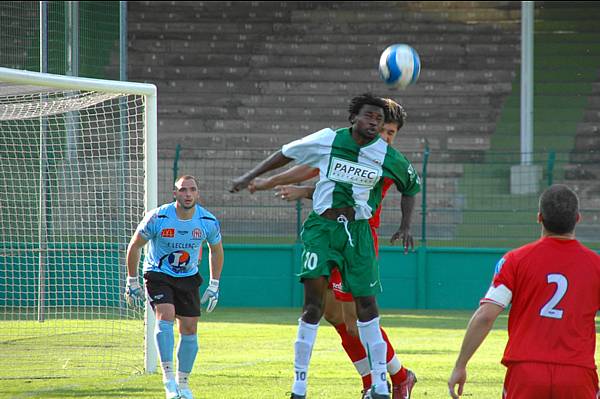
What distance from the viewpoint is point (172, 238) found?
347 inches

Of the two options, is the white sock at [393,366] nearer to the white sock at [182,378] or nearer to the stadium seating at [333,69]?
the white sock at [182,378]

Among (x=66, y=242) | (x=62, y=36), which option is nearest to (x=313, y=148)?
(x=66, y=242)

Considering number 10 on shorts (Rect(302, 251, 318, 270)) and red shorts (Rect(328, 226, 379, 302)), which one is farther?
red shorts (Rect(328, 226, 379, 302))

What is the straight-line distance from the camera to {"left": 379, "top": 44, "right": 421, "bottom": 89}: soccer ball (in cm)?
851

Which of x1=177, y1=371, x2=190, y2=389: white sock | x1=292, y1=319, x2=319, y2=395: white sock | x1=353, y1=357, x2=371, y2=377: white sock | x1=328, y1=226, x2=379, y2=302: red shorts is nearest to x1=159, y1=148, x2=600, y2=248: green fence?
x1=177, y1=371, x2=190, y2=389: white sock

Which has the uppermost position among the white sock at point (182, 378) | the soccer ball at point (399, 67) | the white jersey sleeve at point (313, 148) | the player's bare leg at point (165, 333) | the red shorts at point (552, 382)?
the soccer ball at point (399, 67)

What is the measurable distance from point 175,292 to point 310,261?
5.33ft

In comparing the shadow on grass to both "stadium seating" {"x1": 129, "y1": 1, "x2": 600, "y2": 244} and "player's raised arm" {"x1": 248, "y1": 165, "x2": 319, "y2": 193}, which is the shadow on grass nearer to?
"stadium seating" {"x1": 129, "y1": 1, "x2": 600, "y2": 244}

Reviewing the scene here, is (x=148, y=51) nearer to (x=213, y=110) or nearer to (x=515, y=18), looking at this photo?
(x=213, y=110)

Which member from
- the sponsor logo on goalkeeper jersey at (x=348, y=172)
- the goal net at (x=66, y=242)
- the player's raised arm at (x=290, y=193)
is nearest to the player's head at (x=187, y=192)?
the player's raised arm at (x=290, y=193)

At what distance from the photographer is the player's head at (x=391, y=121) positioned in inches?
317

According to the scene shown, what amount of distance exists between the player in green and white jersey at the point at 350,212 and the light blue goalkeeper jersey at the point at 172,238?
1.35 metres

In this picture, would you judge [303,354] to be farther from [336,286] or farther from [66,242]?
[66,242]

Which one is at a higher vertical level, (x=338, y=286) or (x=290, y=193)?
(x=290, y=193)
